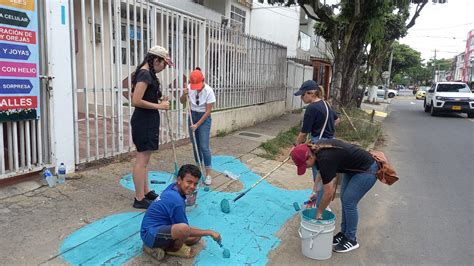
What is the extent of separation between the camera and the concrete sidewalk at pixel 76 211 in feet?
10.4

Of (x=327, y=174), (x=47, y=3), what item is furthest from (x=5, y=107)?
(x=327, y=174)

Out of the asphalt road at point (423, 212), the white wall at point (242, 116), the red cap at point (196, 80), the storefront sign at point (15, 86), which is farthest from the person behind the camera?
the white wall at point (242, 116)

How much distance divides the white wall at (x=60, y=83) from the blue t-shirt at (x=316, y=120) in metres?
2.89

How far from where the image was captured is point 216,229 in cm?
393

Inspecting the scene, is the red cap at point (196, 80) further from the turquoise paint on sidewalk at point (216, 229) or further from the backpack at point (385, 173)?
the backpack at point (385, 173)

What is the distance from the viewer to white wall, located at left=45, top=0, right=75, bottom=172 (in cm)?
436

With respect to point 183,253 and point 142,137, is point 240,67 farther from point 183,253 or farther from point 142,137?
point 183,253

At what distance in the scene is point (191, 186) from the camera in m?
3.05

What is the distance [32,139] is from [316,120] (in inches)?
130

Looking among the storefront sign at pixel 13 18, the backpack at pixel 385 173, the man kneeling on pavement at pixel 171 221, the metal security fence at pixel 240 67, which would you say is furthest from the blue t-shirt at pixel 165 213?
the metal security fence at pixel 240 67

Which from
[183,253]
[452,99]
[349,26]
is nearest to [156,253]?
[183,253]

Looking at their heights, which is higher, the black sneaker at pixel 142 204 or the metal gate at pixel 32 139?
the metal gate at pixel 32 139

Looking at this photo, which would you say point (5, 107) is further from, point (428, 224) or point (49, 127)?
point (428, 224)

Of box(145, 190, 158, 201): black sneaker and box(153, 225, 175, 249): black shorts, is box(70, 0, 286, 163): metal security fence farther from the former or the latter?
box(153, 225, 175, 249): black shorts
